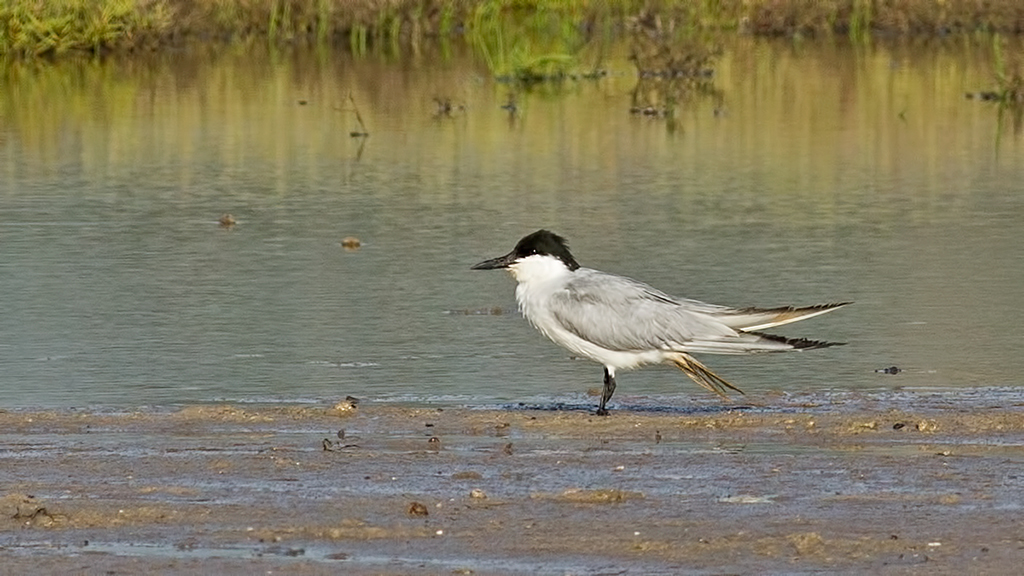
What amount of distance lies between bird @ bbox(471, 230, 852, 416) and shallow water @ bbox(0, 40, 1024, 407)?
437mm

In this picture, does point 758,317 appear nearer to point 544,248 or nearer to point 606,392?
point 606,392

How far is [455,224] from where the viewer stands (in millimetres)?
12672

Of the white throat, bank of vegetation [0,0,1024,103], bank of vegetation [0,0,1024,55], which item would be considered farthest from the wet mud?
bank of vegetation [0,0,1024,55]

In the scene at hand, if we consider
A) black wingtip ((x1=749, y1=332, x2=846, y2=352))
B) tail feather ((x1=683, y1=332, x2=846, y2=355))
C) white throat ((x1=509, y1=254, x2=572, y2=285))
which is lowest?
tail feather ((x1=683, y1=332, x2=846, y2=355))

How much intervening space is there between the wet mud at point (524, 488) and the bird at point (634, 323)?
0.74ft

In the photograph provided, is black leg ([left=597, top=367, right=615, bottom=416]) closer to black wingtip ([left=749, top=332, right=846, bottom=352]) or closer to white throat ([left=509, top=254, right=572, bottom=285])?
white throat ([left=509, top=254, right=572, bottom=285])

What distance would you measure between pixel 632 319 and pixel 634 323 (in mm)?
17

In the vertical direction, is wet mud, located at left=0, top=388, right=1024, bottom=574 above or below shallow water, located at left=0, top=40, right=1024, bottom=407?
above

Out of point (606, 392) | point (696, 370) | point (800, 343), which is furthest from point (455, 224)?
point (800, 343)

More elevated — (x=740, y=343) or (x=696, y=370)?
(x=740, y=343)

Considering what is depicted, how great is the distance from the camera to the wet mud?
545 centimetres

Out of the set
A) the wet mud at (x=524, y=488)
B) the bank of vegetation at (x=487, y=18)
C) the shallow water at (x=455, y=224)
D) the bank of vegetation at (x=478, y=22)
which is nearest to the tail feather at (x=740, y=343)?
the wet mud at (x=524, y=488)

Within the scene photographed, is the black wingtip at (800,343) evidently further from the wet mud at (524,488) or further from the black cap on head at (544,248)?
the black cap on head at (544,248)

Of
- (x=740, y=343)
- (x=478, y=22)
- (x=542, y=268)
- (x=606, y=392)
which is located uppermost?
(x=542, y=268)
